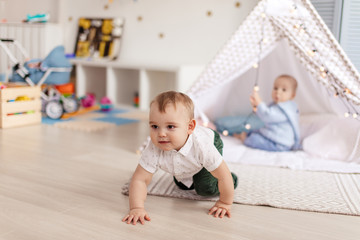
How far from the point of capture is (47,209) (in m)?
1.51

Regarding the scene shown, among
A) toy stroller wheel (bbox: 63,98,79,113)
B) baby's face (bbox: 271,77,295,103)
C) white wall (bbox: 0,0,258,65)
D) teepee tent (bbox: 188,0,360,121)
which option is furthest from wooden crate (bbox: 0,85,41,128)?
baby's face (bbox: 271,77,295,103)

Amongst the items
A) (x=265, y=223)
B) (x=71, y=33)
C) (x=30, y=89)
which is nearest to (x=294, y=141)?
(x=265, y=223)

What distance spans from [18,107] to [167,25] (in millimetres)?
1809

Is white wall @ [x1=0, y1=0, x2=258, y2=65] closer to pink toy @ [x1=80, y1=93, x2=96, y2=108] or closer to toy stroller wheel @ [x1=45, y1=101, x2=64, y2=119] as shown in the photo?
pink toy @ [x1=80, y1=93, x2=96, y2=108]

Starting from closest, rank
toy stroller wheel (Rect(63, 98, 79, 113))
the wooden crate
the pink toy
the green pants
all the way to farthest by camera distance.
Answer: the green pants < the wooden crate < toy stroller wheel (Rect(63, 98, 79, 113)) < the pink toy

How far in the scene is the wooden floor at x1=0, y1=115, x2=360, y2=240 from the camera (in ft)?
4.41

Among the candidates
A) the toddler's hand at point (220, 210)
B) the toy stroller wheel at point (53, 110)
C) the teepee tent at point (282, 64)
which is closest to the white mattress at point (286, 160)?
the teepee tent at point (282, 64)

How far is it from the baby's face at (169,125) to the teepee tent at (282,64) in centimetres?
107

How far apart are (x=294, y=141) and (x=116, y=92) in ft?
7.69

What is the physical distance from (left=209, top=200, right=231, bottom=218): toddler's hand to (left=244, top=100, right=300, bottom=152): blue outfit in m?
1.07

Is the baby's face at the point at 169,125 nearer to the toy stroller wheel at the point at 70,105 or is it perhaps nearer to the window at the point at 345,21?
the window at the point at 345,21

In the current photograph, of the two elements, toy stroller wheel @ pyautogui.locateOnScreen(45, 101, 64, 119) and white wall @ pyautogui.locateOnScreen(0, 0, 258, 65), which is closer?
toy stroller wheel @ pyautogui.locateOnScreen(45, 101, 64, 119)

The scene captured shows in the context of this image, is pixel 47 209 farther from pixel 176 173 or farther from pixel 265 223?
→ pixel 265 223

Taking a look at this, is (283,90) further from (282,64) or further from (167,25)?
(167,25)
